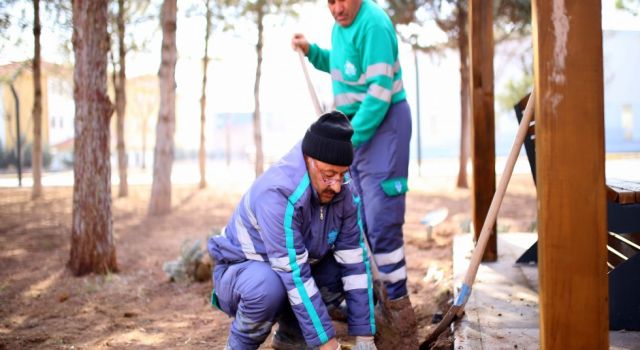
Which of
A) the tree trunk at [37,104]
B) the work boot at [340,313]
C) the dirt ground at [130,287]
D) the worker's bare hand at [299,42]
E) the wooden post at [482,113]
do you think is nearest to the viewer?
the work boot at [340,313]

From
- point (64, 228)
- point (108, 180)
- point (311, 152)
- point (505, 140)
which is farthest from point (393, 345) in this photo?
point (505, 140)

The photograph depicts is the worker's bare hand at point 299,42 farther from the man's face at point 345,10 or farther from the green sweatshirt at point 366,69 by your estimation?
the man's face at point 345,10

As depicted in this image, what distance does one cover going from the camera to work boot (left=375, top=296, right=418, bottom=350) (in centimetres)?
302

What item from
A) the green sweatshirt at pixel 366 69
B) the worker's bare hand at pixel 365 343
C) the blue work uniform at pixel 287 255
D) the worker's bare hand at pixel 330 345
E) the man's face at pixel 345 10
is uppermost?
the man's face at pixel 345 10

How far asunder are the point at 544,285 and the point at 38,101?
39.9 feet

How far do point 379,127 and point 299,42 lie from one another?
89 centimetres

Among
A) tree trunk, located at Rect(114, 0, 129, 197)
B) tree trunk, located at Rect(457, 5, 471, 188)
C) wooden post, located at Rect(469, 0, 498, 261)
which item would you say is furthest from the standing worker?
tree trunk, located at Rect(114, 0, 129, 197)

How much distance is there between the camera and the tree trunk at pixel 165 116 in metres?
9.51

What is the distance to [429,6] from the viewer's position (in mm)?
13375

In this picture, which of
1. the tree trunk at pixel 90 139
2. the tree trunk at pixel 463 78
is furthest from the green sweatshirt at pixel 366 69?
the tree trunk at pixel 463 78

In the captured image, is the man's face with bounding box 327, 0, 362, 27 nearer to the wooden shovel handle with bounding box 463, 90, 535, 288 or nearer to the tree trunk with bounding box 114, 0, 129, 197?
the wooden shovel handle with bounding box 463, 90, 535, 288

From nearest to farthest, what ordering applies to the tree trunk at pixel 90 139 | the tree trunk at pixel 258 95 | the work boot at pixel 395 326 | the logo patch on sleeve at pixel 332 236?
the logo patch on sleeve at pixel 332 236, the work boot at pixel 395 326, the tree trunk at pixel 90 139, the tree trunk at pixel 258 95

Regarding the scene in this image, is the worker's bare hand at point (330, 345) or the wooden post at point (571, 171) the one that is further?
the worker's bare hand at point (330, 345)

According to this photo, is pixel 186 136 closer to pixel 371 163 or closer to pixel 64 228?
pixel 64 228
